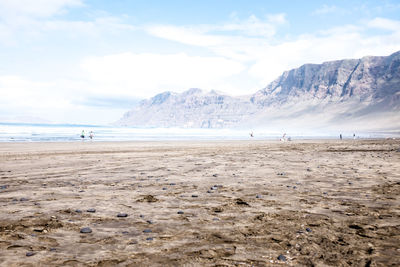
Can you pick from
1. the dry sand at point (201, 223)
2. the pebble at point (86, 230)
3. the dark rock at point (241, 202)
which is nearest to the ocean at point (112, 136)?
the dry sand at point (201, 223)

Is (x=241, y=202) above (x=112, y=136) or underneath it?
underneath

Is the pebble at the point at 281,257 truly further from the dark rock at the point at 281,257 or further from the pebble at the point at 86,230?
the pebble at the point at 86,230

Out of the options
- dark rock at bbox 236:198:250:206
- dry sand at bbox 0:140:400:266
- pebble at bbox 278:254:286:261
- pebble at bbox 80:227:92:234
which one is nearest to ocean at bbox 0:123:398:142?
dry sand at bbox 0:140:400:266

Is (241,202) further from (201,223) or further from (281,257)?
(281,257)

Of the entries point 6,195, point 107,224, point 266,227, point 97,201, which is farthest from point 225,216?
point 6,195

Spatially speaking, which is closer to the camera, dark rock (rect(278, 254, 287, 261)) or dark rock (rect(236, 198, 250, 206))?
dark rock (rect(278, 254, 287, 261))

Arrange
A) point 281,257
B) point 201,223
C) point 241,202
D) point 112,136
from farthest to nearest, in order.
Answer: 1. point 112,136
2. point 241,202
3. point 201,223
4. point 281,257

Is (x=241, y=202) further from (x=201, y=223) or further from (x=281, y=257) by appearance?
(x=281, y=257)

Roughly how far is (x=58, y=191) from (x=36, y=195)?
0.62 metres

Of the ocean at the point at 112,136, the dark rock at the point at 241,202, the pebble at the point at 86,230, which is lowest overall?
the pebble at the point at 86,230

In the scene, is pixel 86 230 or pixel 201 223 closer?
pixel 86 230

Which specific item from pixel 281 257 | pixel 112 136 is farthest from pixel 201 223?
pixel 112 136

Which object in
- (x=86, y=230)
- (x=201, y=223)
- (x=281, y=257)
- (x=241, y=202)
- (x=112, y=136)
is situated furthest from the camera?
(x=112, y=136)

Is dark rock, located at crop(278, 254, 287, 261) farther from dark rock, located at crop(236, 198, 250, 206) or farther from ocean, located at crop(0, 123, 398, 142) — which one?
ocean, located at crop(0, 123, 398, 142)
